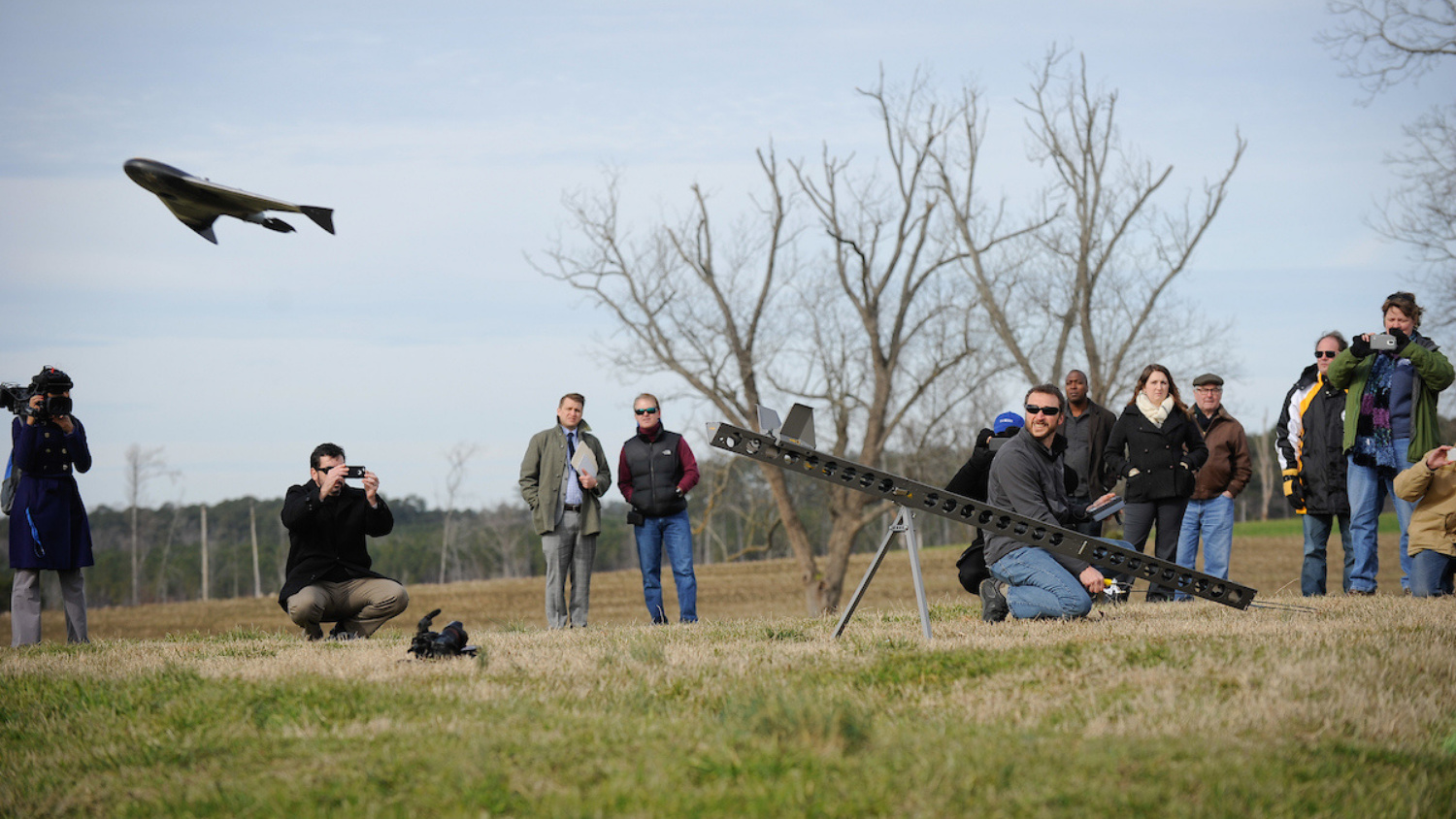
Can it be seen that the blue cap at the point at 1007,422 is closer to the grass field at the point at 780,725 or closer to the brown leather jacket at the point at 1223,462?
the grass field at the point at 780,725

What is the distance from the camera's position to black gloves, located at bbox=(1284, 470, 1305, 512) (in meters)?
11.2

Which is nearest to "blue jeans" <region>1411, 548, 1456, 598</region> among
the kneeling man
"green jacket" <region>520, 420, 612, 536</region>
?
"green jacket" <region>520, 420, 612, 536</region>

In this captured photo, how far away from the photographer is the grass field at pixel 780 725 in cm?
420

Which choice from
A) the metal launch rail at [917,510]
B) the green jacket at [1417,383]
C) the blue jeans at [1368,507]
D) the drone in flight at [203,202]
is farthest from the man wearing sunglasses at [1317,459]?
the drone in flight at [203,202]

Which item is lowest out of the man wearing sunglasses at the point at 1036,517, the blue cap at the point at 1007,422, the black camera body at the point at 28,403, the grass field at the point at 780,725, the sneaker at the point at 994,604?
the grass field at the point at 780,725

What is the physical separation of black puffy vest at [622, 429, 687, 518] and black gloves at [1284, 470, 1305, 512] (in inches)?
244

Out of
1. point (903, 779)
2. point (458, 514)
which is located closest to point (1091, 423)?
point (903, 779)

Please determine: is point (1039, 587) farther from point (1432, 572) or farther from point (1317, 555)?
point (1317, 555)

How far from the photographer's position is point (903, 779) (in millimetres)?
4270

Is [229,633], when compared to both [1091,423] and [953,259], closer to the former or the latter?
[1091,423]

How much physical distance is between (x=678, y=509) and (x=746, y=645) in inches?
167

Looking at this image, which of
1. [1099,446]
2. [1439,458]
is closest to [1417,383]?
[1439,458]

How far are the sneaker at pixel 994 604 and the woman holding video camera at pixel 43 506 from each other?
755 cm

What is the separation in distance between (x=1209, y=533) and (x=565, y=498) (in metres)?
6.63
